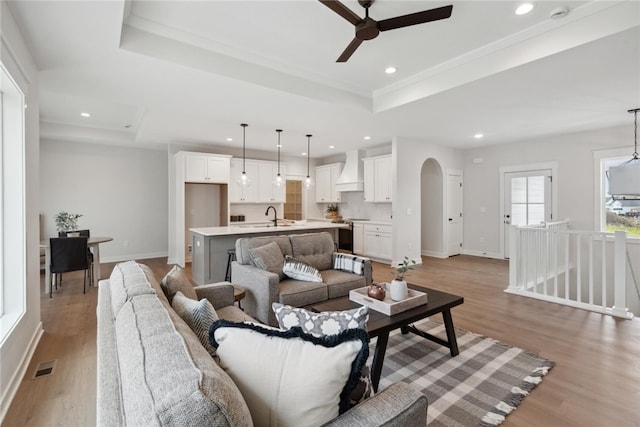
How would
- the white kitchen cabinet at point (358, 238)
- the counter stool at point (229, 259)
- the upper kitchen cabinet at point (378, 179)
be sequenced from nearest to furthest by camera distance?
the counter stool at point (229, 259)
the upper kitchen cabinet at point (378, 179)
the white kitchen cabinet at point (358, 238)

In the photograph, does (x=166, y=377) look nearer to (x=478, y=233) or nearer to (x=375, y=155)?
(x=375, y=155)

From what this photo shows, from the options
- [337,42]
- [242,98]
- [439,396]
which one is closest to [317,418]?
[439,396]

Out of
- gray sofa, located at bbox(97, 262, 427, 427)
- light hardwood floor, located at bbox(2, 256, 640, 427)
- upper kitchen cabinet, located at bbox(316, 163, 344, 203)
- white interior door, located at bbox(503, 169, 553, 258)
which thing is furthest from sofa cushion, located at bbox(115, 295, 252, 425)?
upper kitchen cabinet, located at bbox(316, 163, 344, 203)

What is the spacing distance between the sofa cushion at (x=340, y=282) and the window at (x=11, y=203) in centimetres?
259

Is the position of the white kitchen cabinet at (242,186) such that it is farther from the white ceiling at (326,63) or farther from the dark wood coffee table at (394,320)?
the dark wood coffee table at (394,320)

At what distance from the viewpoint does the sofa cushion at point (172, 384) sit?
0.66 m

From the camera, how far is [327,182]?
8.31 meters

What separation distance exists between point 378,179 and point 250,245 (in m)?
4.05

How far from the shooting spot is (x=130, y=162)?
22.5 ft

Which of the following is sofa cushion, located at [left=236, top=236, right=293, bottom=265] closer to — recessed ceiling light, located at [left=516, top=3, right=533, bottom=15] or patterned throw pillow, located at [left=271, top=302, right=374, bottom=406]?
patterned throw pillow, located at [left=271, top=302, right=374, bottom=406]

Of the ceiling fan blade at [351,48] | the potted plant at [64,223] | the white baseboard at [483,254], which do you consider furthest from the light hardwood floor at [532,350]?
the ceiling fan blade at [351,48]

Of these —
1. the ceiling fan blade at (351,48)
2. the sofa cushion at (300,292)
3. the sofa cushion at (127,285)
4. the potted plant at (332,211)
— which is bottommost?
the sofa cushion at (300,292)

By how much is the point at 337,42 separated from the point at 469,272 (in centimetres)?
462

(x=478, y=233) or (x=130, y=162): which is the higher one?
(x=130, y=162)
